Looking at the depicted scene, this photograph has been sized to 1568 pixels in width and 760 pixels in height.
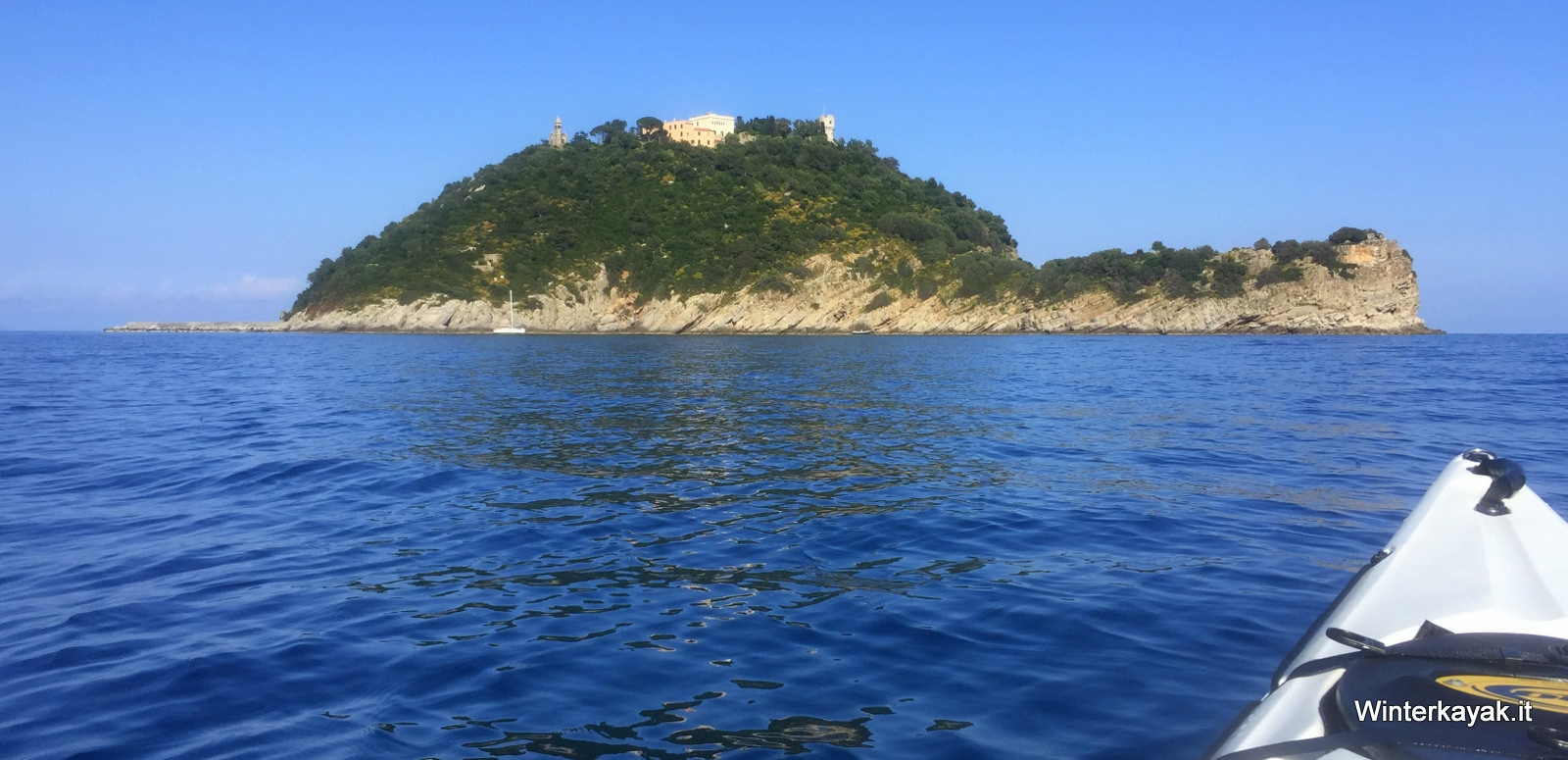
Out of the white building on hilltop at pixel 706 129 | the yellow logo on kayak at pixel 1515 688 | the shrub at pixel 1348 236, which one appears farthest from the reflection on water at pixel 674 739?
the white building on hilltop at pixel 706 129

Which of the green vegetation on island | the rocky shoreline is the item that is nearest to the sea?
the rocky shoreline

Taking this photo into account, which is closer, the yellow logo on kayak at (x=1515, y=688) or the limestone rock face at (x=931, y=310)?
the yellow logo on kayak at (x=1515, y=688)

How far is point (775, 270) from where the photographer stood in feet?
320

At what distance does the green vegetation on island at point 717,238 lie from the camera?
95.3m

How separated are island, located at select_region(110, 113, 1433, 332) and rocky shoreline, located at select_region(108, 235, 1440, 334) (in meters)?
0.18

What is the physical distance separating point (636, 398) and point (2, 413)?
1408 cm

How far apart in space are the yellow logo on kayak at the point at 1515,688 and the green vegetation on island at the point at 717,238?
9230 cm

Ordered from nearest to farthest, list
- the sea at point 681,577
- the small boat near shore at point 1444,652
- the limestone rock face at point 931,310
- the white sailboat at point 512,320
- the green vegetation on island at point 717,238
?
the small boat near shore at point 1444,652 < the sea at point 681,577 < the limestone rock face at point 931,310 < the green vegetation on island at point 717,238 < the white sailboat at point 512,320

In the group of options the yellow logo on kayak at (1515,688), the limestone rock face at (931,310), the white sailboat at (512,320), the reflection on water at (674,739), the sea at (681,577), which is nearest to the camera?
the yellow logo on kayak at (1515,688)

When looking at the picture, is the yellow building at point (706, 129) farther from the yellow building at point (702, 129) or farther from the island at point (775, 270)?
the island at point (775, 270)

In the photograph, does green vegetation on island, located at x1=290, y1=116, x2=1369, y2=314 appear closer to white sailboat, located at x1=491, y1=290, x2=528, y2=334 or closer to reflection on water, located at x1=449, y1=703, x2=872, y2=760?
white sailboat, located at x1=491, y1=290, x2=528, y2=334

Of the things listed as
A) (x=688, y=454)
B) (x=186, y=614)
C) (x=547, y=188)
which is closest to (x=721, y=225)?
(x=547, y=188)

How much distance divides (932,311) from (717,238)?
89.7ft

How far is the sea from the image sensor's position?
4734 mm
